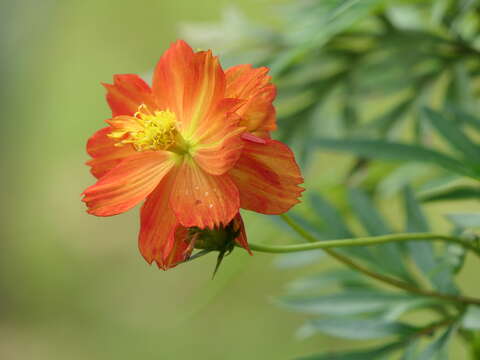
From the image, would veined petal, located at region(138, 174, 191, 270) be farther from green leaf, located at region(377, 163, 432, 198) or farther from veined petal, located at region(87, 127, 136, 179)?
green leaf, located at region(377, 163, 432, 198)

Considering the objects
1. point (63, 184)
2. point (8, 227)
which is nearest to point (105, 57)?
point (63, 184)

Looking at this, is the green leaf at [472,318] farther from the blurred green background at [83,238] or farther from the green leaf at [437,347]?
the blurred green background at [83,238]

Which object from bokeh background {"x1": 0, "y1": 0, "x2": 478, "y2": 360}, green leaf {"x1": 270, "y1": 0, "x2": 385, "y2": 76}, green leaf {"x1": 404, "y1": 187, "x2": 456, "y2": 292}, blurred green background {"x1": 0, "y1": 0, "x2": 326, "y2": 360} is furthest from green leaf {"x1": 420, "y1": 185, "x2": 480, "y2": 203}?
blurred green background {"x1": 0, "y1": 0, "x2": 326, "y2": 360}

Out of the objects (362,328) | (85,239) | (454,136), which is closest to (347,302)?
(362,328)

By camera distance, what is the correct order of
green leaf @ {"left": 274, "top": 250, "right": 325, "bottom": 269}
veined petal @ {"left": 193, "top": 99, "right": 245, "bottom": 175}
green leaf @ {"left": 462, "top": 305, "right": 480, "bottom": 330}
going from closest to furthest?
1. veined petal @ {"left": 193, "top": 99, "right": 245, "bottom": 175}
2. green leaf @ {"left": 462, "top": 305, "right": 480, "bottom": 330}
3. green leaf @ {"left": 274, "top": 250, "right": 325, "bottom": 269}

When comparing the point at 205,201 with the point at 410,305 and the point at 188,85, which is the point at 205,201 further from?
the point at 410,305

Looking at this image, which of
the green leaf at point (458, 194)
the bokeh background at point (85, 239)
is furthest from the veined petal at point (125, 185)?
the bokeh background at point (85, 239)
